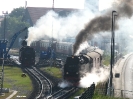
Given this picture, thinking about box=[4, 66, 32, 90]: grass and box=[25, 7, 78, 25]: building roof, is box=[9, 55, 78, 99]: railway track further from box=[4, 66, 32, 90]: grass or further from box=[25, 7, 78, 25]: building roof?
box=[25, 7, 78, 25]: building roof

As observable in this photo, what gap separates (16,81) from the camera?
50.5 meters

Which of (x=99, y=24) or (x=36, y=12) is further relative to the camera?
(x=36, y=12)

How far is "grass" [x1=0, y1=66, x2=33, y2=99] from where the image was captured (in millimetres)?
44153

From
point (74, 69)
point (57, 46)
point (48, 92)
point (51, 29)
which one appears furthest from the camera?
point (57, 46)

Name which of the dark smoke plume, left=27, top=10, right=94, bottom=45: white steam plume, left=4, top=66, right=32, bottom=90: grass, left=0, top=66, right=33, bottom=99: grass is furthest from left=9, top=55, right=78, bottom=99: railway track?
left=27, top=10, right=94, bottom=45: white steam plume

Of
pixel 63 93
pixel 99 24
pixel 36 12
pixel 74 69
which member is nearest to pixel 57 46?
pixel 99 24

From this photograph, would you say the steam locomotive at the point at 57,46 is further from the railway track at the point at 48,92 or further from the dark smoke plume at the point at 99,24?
the railway track at the point at 48,92

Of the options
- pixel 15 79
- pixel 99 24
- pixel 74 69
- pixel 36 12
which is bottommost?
pixel 15 79

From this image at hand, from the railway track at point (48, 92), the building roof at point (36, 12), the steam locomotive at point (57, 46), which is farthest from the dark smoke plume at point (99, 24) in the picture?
the building roof at point (36, 12)

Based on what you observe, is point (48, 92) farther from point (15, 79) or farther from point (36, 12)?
point (36, 12)

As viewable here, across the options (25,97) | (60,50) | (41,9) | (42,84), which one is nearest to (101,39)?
(60,50)

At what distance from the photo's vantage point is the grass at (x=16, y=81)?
1738 inches

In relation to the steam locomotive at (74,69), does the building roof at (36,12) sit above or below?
above

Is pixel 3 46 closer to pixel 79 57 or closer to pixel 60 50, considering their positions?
pixel 60 50
